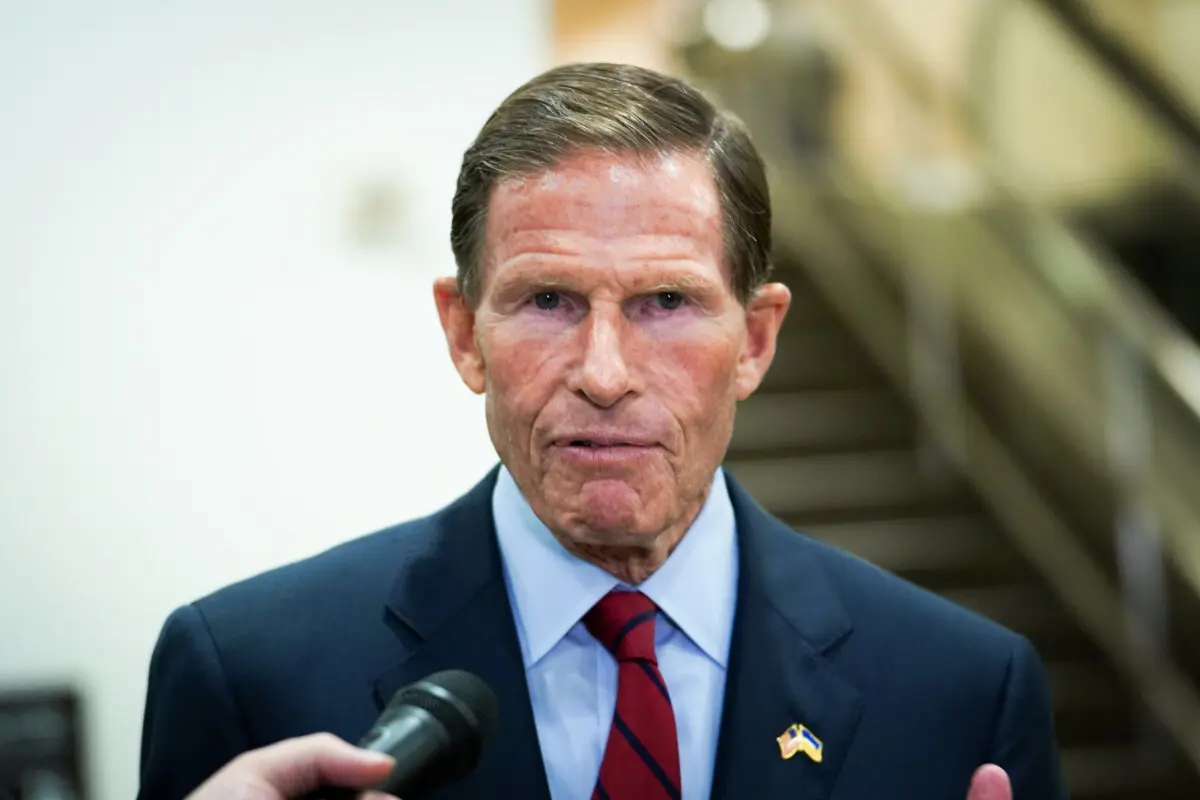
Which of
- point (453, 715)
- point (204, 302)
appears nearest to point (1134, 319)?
point (204, 302)

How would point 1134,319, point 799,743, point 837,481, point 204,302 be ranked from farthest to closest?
point 837,481 < point 1134,319 < point 204,302 < point 799,743

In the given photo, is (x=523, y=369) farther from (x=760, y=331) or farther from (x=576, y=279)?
(x=760, y=331)

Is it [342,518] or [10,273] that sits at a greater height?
[10,273]

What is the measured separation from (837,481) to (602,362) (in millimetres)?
3630

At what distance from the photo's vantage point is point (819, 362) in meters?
5.54

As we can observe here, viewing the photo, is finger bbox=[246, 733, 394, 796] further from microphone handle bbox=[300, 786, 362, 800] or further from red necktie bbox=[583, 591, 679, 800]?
red necktie bbox=[583, 591, 679, 800]

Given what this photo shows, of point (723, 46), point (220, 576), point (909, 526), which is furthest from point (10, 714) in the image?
point (723, 46)

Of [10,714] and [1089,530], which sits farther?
[1089,530]

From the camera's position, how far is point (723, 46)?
23.7ft

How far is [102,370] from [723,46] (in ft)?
17.4

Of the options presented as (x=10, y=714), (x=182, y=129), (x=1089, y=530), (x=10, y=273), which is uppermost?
(x=182, y=129)

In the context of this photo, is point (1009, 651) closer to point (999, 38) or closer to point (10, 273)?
point (10, 273)

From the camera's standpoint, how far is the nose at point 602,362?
1.56m

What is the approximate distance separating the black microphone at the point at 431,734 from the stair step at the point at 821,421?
3921 millimetres
